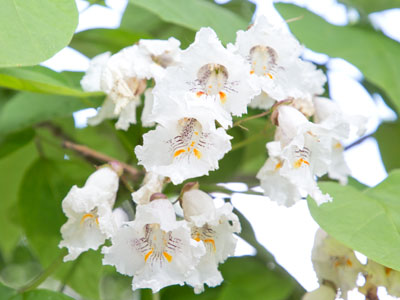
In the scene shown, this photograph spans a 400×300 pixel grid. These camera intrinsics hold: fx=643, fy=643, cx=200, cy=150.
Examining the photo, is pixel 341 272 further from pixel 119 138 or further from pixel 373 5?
pixel 373 5

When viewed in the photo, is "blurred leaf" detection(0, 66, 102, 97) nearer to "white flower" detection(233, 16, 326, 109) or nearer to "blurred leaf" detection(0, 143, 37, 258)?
"white flower" detection(233, 16, 326, 109)

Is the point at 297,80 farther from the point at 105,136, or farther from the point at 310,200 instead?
the point at 105,136

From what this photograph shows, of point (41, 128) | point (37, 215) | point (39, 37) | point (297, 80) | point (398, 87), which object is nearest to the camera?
point (39, 37)

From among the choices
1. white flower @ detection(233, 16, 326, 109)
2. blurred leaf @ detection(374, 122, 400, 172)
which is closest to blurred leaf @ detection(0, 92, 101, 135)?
white flower @ detection(233, 16, 326, 109)

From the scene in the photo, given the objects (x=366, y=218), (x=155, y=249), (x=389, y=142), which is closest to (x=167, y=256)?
(x=155, y=249)

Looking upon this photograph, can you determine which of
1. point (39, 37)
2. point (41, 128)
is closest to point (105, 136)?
point (41, 128)

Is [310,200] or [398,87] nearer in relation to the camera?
[310,200]

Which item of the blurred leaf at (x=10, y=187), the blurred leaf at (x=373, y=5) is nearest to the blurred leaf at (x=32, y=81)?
the blurred leaf at (x=10, y=187)
